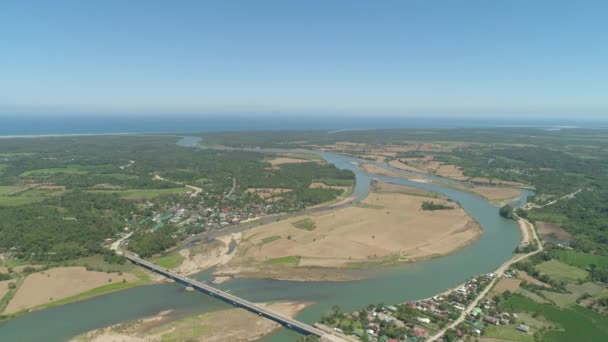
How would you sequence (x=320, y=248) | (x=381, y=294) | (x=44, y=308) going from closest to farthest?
(x=44, y=308) → (x=381, y=294) → (x=320, y=248)

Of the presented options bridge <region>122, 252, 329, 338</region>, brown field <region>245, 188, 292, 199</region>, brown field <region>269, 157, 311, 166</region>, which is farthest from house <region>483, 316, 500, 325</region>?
brown field <region>269, 157, 311, 166</region>

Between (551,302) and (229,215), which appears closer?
(551,302)

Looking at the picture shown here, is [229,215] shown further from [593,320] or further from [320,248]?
[593,320]

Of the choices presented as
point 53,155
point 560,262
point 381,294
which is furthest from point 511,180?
point 53,155

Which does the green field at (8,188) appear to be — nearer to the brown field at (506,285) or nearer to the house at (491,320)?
the house at (491,320)

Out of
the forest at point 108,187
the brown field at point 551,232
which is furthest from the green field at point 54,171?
the brown field at point 551,232

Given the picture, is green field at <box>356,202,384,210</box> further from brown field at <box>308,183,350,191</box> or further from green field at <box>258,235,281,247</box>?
green field at <box>258,235,281,247</box>
